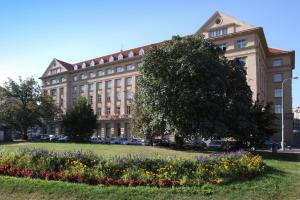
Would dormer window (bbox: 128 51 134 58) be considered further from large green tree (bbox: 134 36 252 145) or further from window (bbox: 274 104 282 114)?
large green tree (bbox: 134 36 252 145)

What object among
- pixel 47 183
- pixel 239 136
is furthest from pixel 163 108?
pixel 47 183

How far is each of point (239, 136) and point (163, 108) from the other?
25.8 ft

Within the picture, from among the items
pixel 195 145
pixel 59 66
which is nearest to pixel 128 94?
pixel 59 66

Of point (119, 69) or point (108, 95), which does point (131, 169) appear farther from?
point (108, 95)

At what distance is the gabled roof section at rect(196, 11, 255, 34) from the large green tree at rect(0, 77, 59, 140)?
3345cm

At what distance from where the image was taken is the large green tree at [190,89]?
29.1m

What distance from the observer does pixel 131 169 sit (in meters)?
12.6

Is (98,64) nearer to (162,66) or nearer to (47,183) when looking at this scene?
(162,66)

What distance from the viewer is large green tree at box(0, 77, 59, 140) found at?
196 feet

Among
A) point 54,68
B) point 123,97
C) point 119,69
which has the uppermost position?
point 54,68

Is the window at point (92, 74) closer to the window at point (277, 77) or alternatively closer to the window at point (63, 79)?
the window at point (63, 79)

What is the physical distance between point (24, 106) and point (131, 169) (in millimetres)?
53514

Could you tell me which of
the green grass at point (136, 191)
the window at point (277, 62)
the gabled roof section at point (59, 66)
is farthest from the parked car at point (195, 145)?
the gabled roof section at point (59, 66)

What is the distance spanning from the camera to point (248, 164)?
13.7 meters
